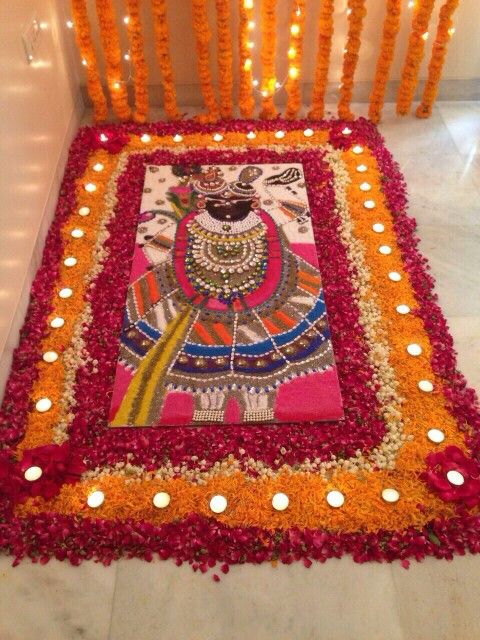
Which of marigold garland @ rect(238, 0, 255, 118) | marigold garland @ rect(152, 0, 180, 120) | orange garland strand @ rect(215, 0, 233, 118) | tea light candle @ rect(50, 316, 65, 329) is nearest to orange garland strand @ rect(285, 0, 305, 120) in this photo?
marigold garland @ rect(238, 0, 255, 118)

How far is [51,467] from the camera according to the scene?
1694 millimetres

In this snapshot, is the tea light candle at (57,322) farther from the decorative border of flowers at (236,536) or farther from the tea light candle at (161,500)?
the tea light candle at (161,500)

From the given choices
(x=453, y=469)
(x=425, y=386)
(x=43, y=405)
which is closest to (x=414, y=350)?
(x=425, y=386)

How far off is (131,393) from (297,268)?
836 mm

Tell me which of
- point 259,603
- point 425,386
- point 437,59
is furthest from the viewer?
point 437,59

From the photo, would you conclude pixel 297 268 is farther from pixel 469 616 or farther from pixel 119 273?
pixel 469 616

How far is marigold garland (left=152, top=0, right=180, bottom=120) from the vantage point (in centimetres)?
264

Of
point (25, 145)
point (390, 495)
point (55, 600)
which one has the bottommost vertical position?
point (55, 600)

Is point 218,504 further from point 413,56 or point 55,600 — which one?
point 413,56

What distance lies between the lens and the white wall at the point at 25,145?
203 cm

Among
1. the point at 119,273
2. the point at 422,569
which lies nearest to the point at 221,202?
the point at 119,273

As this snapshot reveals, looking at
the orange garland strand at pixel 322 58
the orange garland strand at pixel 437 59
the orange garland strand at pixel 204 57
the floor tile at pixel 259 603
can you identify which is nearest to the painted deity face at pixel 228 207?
the orange garland strand at pixel 204 57

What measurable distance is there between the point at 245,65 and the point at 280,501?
2111mm

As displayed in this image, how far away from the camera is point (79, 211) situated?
Answer: 100.0 inches
